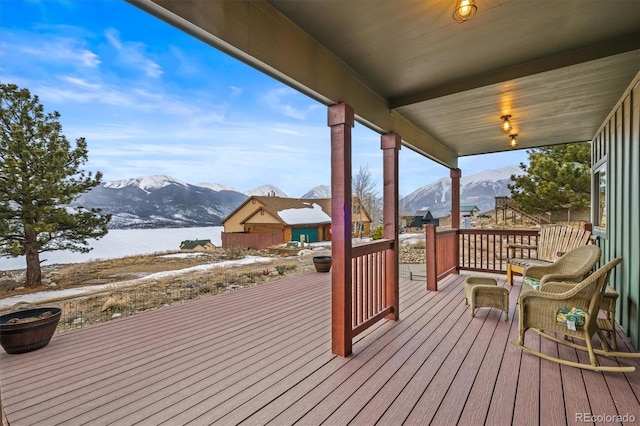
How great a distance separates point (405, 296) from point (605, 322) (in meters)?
2.26

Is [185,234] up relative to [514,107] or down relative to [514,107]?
down

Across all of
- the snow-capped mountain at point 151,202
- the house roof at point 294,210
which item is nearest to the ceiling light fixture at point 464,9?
the snow-capped mountain at point 151,202

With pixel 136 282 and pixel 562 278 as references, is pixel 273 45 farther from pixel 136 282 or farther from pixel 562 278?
pixel 136 282

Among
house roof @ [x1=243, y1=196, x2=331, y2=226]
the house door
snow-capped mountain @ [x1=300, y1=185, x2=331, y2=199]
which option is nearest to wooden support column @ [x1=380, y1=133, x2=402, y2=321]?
house roof @ [x1=243, y1=196, x2=331, y2=226]

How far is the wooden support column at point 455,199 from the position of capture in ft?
19.6

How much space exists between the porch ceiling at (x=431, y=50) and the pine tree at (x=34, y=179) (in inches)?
144

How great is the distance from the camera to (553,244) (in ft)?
15.4

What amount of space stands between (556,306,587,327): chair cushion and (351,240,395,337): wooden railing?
1546 millimetres

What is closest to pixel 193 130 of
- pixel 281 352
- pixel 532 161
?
pixel 281 352

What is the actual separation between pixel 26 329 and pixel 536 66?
5.25m

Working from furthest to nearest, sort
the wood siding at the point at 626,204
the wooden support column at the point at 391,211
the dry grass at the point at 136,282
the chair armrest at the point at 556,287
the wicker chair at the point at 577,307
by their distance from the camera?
the dry grass at the point at 136,282
the wooden support column at the point at 391,211
the chair armrest at the point at 556,287
the wood siding at the point at 626,204
the wicker chair at the point at 577,307

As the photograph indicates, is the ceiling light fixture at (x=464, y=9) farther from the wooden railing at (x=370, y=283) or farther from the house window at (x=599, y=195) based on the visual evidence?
the house window at (x=599, y=195)

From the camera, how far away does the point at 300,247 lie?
34.1ft

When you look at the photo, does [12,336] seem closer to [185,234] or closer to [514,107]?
[185,234]
